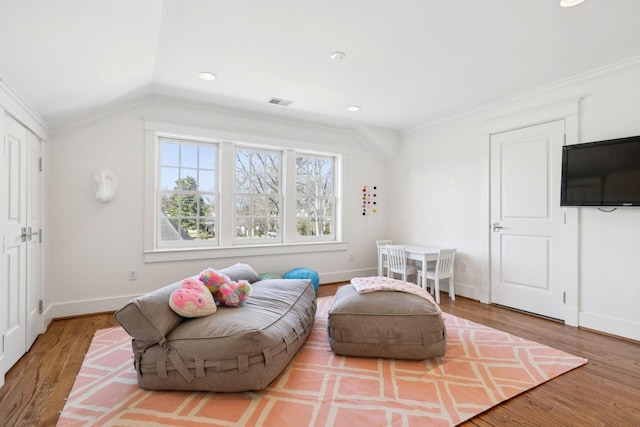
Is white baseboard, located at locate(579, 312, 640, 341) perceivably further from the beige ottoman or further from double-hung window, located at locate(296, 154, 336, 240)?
double-hung window, located at locate(296, 154, 336, 240)

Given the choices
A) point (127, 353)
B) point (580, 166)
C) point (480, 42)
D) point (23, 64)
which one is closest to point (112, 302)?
point (127, 353)

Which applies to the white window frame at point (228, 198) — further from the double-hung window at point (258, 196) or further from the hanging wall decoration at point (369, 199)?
the hanging wall decoration at point (369, 199)

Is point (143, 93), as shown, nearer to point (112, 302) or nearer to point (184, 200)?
point (184, 200)

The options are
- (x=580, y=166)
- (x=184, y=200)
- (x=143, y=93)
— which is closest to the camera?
(x=580, y=166)

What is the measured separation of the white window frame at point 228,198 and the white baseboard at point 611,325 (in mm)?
2988

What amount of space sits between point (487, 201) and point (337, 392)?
307 cm

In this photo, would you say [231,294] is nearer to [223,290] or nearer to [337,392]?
[223,290]

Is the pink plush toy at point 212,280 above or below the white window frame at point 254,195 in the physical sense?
below

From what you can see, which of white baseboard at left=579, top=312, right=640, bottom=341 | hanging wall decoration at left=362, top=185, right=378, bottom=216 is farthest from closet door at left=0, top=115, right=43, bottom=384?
white baseboard at left=579, top=312, right=640, bottom=341

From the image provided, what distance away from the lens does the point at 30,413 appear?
1.79 meters

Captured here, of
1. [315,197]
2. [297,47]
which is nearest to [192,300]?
[297,47]

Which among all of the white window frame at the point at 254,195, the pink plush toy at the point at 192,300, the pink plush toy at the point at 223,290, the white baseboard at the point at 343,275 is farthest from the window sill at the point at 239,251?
the pink plush toy at the point at 192,300

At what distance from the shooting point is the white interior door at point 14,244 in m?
2.23

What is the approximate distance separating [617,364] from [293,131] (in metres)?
4.15
